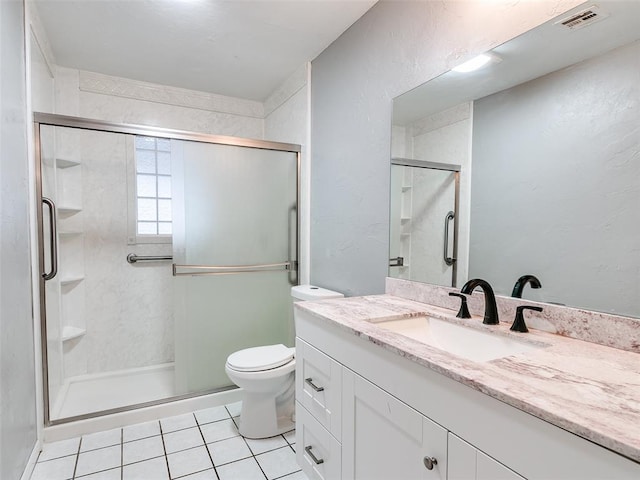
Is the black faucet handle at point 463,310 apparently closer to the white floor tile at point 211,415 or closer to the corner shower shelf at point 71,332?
the white floor tile at point 211,415

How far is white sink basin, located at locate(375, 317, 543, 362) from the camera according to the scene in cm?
111

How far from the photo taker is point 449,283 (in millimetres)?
1496

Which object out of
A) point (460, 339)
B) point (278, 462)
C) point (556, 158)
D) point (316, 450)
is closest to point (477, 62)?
point (556, 158)

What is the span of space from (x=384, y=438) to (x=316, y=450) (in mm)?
554

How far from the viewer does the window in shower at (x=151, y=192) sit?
2898mm

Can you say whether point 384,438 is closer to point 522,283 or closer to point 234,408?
point 522,283

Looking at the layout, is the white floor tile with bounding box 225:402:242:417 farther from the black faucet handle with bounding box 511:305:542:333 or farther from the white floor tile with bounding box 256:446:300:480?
the black faucet handle with bounding box 511:305:542:333

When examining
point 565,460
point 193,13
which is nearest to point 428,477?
point 565,460

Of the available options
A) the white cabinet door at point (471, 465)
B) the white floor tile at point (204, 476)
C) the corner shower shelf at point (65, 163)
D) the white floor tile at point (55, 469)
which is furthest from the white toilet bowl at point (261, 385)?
the corner shower shelf at point (65, 163)

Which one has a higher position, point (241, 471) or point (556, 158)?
point (556, 158)

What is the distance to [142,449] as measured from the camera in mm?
1893

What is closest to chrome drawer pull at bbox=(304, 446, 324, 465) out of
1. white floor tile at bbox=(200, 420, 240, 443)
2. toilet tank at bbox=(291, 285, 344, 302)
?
white floor tile at bbox=(200, 420, 240, 443)

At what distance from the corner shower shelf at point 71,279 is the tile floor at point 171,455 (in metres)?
1.07

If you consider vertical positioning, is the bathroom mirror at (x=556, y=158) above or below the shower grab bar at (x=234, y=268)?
above
